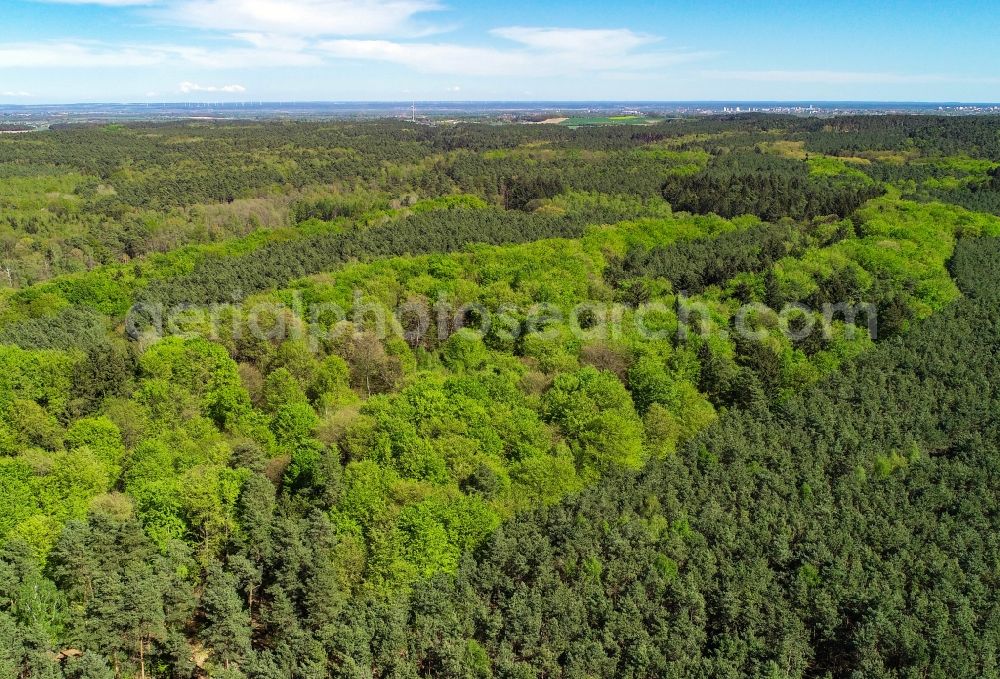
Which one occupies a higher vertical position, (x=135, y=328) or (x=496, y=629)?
(x=135, y=328)

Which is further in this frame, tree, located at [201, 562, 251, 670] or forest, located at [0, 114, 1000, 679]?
forest, located at [0, 114, 1000, 679]

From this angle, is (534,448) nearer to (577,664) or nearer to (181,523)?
(577,664)

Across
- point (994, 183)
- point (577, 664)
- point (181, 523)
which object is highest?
point (994, 183)

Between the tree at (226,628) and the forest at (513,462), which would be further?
the forest at (513,462)

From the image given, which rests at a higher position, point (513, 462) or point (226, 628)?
point (513, 462)

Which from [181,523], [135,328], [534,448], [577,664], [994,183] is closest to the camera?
[577,664]

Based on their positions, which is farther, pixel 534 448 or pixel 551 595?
pixel 534 448

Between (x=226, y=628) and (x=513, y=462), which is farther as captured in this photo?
(x=513, y=462)

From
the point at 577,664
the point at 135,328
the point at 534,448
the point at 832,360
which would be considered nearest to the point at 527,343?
the point at 534,448
